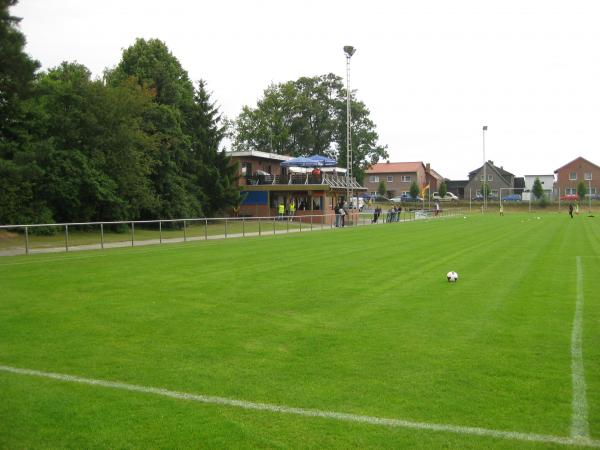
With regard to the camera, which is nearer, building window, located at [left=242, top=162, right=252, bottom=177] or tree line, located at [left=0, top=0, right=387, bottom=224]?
tree line, located at [left=0, top=0, right=387, bottom=224]

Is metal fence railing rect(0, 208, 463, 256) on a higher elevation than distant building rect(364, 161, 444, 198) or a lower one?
lower

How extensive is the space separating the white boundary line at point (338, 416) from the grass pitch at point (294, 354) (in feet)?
0.25

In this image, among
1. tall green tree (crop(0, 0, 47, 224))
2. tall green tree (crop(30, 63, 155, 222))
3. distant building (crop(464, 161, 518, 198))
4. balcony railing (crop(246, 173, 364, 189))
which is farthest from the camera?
distant building (crop(464, 161, 518, 198))

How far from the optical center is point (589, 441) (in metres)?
4.37

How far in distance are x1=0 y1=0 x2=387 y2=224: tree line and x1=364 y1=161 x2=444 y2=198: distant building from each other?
67.2m

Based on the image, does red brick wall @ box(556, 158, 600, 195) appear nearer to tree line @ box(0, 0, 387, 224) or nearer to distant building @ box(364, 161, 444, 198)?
distant building @ box(364, 161, 444, 198)

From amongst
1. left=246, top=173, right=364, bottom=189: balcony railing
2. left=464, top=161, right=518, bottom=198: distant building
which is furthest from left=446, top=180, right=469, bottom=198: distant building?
left=246, top=173, right=364, bottom=189: balcony railing

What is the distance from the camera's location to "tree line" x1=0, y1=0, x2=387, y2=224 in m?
28.4

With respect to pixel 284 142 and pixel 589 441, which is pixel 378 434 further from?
pixel 284 142

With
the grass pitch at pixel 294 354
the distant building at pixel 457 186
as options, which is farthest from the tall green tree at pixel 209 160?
the distant building at pixel 457 186

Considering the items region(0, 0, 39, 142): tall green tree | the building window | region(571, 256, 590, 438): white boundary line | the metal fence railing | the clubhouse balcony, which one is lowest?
region(571, 256, 590, 438): white boundary line

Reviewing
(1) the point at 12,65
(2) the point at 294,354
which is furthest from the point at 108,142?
(2) the point at 294,354

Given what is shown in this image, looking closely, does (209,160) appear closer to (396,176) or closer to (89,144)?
(89,144)

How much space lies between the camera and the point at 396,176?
112 metres
